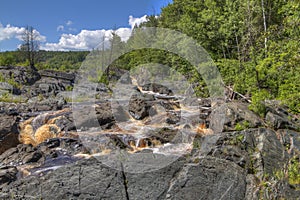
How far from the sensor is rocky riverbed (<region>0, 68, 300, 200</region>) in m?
5.41

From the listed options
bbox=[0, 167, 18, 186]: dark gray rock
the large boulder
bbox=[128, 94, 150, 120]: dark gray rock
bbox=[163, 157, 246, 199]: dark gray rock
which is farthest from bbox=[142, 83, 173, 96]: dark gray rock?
bbox=[163, 157, 246, 199]: dark gray rock

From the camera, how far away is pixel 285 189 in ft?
18.0

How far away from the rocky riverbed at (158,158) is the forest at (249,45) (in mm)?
1220

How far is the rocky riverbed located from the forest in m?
1.22

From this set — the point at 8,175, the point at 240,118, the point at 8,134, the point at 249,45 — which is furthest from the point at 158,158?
the point at 8,134

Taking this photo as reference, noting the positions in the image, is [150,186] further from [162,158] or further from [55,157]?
[55,157]

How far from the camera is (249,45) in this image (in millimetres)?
12953

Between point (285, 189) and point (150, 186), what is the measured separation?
9.96ft

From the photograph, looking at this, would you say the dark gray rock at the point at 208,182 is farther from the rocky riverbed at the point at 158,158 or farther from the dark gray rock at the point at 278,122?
the dark gray rock at the point at 278,122

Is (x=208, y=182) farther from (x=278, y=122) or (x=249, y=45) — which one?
(x=249, y=45)

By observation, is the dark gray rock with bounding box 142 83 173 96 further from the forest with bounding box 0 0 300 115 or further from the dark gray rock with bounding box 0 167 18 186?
the dark gray rock with bounding box 0 167 18 186

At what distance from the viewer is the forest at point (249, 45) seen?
8695 millimetres

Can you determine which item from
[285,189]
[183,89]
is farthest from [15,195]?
[183,89]

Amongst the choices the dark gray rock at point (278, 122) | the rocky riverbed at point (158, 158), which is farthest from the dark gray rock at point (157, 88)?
the dark gray rock at point (278, 122)
